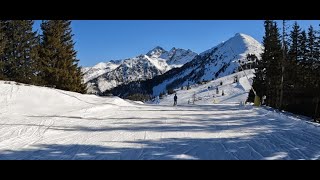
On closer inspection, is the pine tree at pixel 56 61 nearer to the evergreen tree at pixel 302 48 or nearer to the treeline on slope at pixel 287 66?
the treeline on slope at pixel 287 66

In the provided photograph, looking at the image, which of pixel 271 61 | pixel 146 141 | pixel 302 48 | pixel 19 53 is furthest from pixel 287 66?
pixel 146 141

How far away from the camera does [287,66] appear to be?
49500 mm

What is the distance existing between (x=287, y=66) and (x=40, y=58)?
33.2 meters

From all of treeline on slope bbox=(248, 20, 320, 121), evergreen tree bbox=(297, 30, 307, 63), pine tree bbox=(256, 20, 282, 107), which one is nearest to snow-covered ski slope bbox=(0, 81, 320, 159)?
treeline on slope bbox=(248, 20, 320, 121)

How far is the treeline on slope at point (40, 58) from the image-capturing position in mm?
44938

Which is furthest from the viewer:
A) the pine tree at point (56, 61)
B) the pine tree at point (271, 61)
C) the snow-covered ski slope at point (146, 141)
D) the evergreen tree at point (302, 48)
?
the evergreen tree at point (302, 48)

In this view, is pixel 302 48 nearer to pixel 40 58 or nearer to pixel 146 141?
pixel 40 58

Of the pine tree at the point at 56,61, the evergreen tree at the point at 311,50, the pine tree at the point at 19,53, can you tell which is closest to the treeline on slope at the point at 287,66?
the evergreen tree at the point at 311,50

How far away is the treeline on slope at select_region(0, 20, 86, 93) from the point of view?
147 feet

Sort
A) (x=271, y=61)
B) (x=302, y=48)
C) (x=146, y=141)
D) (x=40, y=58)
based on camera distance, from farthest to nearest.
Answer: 1. (x=302, y=48)
2. (x=271, y=61)
3. (x=40, y=58)
4. (x=146, y=141)

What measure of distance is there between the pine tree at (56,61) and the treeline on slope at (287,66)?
2573 centimetres

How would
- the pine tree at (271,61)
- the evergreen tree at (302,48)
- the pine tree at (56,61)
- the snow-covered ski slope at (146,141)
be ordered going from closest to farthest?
the snow-covered ski slope at (146,141), the pine tree at (56,61), the pine tree at (271,61), the evergreen tree at (302,48)

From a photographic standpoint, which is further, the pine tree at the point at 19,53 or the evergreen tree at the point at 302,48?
the evergreen tree at the point at 302,48
